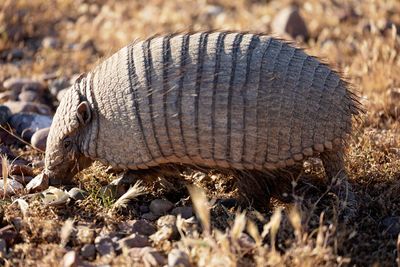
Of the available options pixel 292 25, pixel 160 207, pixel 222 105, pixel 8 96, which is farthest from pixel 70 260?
pixel 292 25

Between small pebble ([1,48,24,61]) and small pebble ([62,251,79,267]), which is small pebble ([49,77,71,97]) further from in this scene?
small pebble ([62,251,79,267])

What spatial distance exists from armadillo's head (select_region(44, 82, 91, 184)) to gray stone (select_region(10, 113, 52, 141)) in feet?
3.92

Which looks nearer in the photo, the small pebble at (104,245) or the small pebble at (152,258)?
the small pebble at (152,258)

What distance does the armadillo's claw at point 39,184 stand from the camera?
5.46 meters

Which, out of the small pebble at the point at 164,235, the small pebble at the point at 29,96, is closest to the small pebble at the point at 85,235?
the small pebble at the point at 164,235

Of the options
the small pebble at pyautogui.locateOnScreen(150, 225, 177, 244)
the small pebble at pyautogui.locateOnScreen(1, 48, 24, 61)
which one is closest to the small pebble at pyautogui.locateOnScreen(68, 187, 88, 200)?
the small pebble at pyautogui.locateOnScreen(150, 225, 177, 244)

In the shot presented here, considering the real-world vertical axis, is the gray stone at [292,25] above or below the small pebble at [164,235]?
above

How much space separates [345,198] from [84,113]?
2.01 metres

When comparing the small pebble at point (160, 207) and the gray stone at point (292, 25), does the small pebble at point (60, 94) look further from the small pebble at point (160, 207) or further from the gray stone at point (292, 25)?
the gray stone at point (292, 25)

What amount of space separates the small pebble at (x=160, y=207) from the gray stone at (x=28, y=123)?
1.93 m

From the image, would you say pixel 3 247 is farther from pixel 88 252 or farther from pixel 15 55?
pixel 15 55

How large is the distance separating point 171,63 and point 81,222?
1.29 m

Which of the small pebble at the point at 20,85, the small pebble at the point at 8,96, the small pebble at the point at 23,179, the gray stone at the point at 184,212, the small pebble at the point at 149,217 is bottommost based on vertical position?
the small pebble at the point at 23,179

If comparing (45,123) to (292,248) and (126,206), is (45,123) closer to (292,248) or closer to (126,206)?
(126,206)
